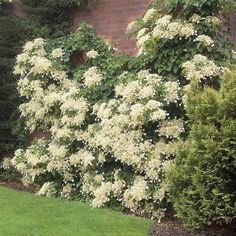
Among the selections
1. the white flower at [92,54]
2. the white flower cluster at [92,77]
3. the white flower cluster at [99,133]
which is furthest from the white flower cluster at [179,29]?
the white flower at [92,54]

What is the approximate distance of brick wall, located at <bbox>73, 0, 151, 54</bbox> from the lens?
9477 mm

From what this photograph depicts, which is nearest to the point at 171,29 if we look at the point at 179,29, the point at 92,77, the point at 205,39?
the point at 179,29

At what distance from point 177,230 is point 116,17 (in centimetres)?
448

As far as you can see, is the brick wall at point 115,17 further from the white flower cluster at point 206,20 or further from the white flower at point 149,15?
the white flower cluster at point 206,20

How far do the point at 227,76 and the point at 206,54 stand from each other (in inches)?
84.8

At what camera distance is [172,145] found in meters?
7.33

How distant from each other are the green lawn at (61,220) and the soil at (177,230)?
5.2 inches

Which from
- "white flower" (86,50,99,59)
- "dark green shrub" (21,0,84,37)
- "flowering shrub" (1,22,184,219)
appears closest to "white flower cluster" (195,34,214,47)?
"flowering shrub" (1,22,184,219)

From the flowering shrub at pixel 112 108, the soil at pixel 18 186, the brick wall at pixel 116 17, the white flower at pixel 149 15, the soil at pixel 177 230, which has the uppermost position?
the brick wall at pixel 116 17

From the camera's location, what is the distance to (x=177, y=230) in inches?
266

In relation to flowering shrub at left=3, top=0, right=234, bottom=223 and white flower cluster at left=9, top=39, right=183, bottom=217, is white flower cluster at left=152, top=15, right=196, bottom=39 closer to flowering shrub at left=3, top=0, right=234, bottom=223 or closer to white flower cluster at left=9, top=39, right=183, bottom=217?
flowering shrub at left=3, top=0, right=234, bottom=223

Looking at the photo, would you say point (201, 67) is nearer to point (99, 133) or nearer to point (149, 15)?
Answer: point (149, 15)

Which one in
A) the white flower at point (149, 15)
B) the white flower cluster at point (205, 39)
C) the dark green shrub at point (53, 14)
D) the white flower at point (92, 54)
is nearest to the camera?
the white flower cluster at point (205, 39)

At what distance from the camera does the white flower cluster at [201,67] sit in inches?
291
